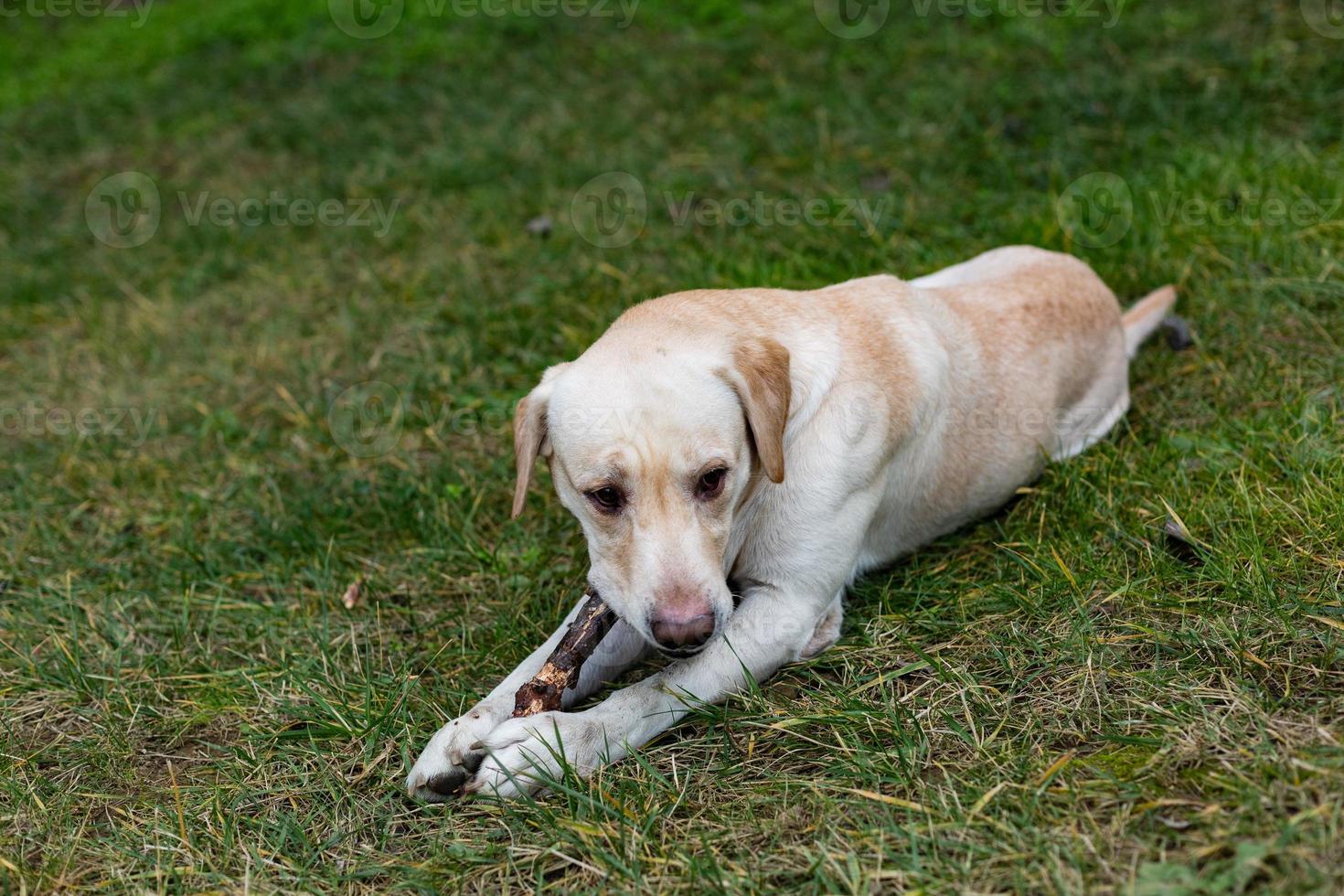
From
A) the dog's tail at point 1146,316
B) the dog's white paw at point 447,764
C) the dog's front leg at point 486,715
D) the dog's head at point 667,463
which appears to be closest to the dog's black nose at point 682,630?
the dog's head at point 667,463

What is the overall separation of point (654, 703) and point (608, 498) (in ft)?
2.04

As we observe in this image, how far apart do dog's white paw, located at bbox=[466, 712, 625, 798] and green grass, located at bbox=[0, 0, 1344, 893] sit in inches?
3.6

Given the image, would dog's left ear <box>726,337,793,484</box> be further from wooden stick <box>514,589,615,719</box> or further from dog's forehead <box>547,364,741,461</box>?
wooden stick <box>514,589,615,719</box>

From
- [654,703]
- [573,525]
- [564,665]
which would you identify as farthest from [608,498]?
[573,525]

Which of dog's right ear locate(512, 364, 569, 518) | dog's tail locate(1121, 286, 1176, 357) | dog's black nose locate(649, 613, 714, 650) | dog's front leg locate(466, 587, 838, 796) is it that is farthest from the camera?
dog's tail locate(1121, 286, 1176, 357)

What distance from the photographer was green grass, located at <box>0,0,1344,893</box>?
2771mm

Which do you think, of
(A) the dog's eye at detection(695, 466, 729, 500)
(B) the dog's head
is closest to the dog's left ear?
(B) the dog's head

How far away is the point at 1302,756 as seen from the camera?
8.36 feet

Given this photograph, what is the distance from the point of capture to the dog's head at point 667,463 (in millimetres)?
2957

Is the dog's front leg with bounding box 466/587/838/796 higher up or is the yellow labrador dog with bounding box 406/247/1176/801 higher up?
the yellow labrador dog with bounding box 406/247/1176/801

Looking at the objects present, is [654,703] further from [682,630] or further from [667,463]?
[667,463]

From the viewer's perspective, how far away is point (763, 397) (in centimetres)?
319

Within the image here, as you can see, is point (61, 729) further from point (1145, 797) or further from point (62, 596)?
point (1145, 797)

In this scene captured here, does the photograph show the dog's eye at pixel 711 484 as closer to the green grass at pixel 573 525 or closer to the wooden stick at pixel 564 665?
the wooden stick at pixel 564 665
